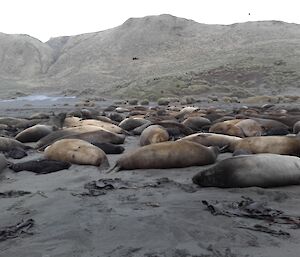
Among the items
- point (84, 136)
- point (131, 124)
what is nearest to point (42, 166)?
point (84, 136)

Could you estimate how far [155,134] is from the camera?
679cm

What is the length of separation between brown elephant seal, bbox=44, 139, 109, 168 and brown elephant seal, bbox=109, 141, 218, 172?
0.35 metres

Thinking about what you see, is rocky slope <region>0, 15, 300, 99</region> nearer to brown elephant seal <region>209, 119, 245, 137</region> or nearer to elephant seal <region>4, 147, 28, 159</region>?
brown elephant seal <region>209, 119, 245, 137</region>

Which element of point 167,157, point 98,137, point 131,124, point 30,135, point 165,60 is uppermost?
point 167,157

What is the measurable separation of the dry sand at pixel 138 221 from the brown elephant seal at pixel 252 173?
0.09 m

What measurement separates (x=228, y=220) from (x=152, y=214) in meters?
0.59

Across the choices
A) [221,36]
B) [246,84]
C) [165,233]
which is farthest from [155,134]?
[221,36]

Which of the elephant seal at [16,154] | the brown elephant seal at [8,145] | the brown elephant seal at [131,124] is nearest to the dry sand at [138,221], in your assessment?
the elephant seal at [16,154]

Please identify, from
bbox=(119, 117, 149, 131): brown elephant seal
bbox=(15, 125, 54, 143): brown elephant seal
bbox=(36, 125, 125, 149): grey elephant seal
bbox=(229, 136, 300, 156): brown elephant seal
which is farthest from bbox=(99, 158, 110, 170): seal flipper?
bbox=(119, 117, 149, 131): brown elephant seal

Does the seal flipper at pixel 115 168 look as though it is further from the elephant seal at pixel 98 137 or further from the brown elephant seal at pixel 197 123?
the brown elephant seal at pixel 197 123

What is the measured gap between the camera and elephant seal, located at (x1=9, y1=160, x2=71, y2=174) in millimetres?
5250

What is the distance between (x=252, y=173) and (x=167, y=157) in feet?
4.28

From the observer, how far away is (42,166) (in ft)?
17.4

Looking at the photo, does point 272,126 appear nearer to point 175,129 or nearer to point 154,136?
point 175,129
